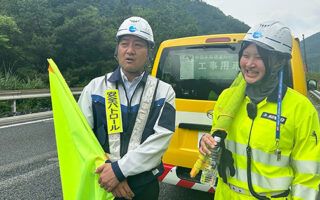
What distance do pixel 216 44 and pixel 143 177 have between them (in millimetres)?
1850

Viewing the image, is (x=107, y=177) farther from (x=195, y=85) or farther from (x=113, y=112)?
(x=195, y=85)

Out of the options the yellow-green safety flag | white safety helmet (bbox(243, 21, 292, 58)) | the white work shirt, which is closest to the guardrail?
the yellow-green safety flag

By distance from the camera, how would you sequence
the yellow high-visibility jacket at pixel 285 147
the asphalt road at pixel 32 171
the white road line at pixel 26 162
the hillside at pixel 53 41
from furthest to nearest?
the hillside at pixel 53 41 < the white road line at pixel 26 162 < the asphalt road at pixel 32 171 < the yellow high-visibility jacket at pixel 285 147

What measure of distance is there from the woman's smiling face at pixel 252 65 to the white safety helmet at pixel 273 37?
52mm

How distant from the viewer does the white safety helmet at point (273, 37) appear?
143cm

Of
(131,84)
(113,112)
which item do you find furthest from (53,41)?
(113,112)

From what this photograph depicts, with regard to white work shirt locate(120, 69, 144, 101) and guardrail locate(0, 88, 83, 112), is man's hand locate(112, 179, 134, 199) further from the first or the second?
guardrail locate(0, 88, 83, 112)

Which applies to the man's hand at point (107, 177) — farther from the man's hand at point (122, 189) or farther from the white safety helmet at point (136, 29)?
the white safety helmet at point (136, 29)

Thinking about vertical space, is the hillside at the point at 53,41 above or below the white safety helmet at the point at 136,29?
above

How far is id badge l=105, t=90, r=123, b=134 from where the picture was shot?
5.34ft

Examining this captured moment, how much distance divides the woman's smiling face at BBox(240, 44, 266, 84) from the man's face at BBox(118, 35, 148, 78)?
2.17ft

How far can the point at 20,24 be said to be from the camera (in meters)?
23.7

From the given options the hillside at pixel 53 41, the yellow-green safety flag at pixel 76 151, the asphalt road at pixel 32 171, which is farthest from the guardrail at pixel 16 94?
the hillside at pixel 53 41

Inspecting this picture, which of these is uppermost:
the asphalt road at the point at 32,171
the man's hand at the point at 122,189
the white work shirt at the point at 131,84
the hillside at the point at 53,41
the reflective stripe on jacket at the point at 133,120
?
the hillside at the point at 53,41
